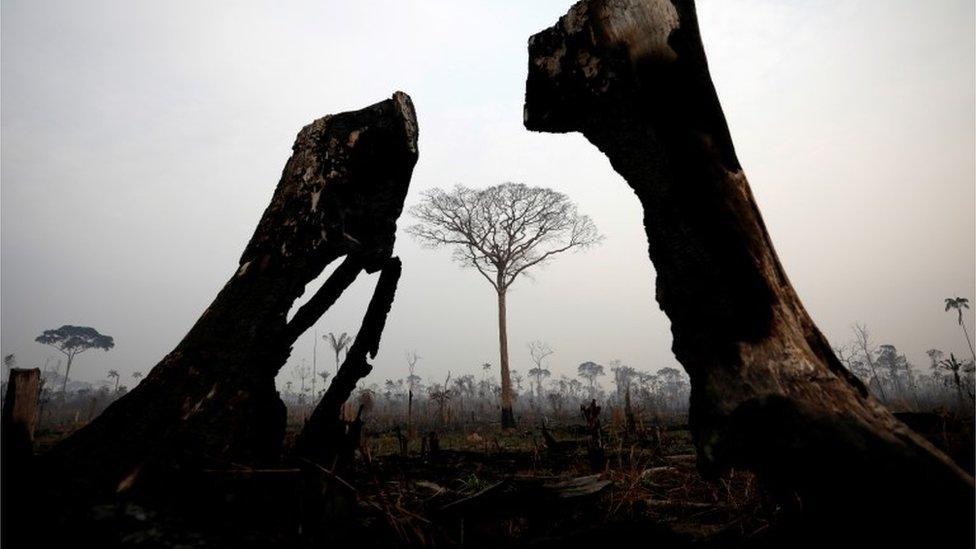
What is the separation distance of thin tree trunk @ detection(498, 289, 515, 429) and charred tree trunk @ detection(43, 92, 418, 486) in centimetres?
1227

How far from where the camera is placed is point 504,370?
1557 cm

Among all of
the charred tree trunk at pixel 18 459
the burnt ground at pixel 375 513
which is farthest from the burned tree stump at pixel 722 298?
the charred tree trunk at pixel 18 459

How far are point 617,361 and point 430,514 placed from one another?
9370 cm

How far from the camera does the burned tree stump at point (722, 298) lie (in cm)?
104

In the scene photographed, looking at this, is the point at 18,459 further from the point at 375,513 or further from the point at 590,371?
the point at 590,371

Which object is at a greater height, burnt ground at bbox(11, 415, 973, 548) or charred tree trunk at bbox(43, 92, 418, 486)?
charred tree trunk at bbox(43, 92, 418, 486)

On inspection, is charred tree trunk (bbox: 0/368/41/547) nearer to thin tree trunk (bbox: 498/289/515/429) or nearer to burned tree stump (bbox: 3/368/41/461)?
burned tree stump (bbox: 3/368/41/461)

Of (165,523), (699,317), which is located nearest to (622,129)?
(699,317)

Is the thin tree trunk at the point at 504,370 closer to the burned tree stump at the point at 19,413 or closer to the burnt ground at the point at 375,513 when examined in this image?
the burnt ground at the point at 375,513

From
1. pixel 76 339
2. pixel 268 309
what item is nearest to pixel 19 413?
pixel 268 309

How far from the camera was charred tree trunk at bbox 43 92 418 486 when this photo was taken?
1757mm

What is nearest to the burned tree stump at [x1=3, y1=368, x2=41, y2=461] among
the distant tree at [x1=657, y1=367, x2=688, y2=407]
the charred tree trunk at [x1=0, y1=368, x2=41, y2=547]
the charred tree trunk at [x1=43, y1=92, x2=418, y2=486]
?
the charred tree trunk at [x1=0, y1=368, x2=41, y2=547]

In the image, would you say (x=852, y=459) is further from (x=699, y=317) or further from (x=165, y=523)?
(x=165, y=523)

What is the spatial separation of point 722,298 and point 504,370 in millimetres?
14043
